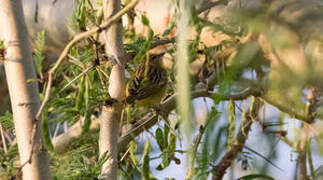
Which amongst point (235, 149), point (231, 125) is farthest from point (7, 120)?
point (235, 149)

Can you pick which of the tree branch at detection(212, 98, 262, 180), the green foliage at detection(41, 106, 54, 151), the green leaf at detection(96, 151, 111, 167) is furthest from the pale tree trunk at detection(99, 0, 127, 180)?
the tree branch at detection(212, 98, 262, 180)

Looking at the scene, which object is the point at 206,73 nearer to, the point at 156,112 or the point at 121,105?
the point at 156,112

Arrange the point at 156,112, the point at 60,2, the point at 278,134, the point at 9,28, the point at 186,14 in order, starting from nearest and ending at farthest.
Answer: the point at 186,14, the point at 9,28, the point at 156,112, the point at 278,134, the point at 60,2

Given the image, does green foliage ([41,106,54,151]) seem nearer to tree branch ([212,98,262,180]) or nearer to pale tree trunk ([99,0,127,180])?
pale tree trunk ([99,0,127,180])

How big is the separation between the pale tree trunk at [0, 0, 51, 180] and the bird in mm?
233

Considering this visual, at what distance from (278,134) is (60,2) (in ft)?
2.18

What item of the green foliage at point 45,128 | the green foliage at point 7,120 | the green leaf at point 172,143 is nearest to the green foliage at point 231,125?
the green leaf at point 172,143

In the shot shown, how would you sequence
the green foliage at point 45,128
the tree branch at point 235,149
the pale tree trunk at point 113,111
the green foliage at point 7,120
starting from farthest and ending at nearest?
the tree branch at point 235,149 → the green foliage at point 7,120 → the pale tree trunk at point 113,111 → the green foliage at point 45,128

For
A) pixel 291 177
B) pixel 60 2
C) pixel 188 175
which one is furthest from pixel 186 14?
pixel 60 2

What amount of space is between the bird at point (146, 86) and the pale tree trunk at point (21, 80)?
0.77 ft

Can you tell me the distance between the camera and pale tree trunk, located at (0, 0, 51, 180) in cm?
52

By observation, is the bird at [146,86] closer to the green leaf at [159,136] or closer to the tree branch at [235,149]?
the green leaf at [159,136]

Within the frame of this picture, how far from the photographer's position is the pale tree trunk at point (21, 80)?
52cm

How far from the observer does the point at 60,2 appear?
119cm
